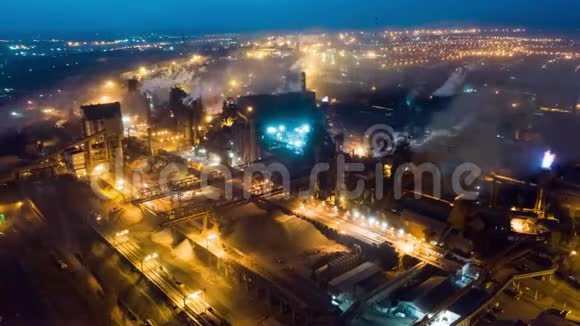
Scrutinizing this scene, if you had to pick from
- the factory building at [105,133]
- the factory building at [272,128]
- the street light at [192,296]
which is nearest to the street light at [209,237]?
the street light at [192,296]

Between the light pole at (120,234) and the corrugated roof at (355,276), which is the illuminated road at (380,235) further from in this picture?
the light pole at (120,234)

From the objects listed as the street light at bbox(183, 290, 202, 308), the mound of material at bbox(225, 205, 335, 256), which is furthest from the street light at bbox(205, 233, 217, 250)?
the street light at bbox(183, 290, 202, 308)

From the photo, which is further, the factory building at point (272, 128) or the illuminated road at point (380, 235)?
the factory building at point (272, 128)

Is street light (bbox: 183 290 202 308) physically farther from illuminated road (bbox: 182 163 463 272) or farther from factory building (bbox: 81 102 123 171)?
factory building (bbox: 81 102 123 171)

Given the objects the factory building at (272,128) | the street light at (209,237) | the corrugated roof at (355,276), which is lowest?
the corrugated roof at (355,276)

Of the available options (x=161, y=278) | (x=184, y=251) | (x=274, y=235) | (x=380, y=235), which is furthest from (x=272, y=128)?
(x=161, y=278)

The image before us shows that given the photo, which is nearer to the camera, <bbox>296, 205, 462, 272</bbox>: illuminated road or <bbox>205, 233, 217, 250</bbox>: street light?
<bbox>296, 205, 462, 272</bbox>: illuminated road

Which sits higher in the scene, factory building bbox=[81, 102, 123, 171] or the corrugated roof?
factory building bbox=[81, 102, 123, 171]

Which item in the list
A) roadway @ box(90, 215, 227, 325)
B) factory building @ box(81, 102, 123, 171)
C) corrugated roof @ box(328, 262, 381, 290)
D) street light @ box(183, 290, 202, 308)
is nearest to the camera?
roadway @ box(90, 215, 227, 325)

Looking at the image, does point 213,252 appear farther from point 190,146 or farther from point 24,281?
point 190,146

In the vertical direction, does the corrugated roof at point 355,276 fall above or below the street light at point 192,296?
above

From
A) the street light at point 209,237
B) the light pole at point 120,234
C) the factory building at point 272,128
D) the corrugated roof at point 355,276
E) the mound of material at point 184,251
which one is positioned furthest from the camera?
the factory building at point 272,128

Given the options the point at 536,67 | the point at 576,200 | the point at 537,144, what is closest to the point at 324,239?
the point at 576,200
